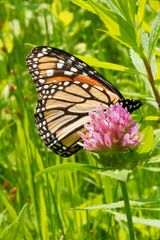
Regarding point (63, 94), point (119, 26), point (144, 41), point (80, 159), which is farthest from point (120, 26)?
point (80, 159)

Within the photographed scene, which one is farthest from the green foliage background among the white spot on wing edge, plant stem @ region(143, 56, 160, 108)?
the white spot on wing edge

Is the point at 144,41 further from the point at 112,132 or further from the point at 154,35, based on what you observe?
the point at 112,132

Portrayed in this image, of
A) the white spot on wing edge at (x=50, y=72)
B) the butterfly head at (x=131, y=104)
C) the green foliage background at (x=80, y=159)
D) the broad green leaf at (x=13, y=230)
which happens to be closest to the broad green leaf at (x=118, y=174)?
the green foliage background at (x=80, y=159)

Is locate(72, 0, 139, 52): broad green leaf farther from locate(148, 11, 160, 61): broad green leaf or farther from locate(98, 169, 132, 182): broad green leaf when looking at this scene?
locate(98, 169, 132, 182): broad green leaf

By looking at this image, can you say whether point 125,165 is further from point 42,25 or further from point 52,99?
point 42,25

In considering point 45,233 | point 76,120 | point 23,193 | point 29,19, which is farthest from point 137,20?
point 29,19

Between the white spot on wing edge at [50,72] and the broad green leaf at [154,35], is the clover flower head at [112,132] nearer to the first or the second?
the broad green leaf at [154,35]

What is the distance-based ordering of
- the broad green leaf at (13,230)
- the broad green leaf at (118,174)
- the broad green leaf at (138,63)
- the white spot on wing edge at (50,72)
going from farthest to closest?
the white spot on wing edge at (50,72)
the broad green leaf at (138,63)
the broad green leaf at (13,230)
the broad green leaf at (118,174)
